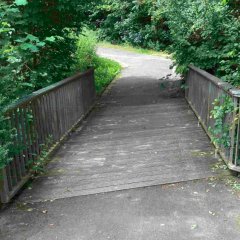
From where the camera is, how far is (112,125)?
7.85 metres

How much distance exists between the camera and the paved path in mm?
3410

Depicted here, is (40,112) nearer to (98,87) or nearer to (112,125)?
(112,125)

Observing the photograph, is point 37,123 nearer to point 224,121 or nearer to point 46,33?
point 224,121

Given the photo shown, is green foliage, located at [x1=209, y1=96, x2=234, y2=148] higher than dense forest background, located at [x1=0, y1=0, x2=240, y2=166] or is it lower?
lower

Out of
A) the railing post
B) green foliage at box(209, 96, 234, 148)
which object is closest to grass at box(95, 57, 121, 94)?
green foliage at box(209, 96, 234, 148)

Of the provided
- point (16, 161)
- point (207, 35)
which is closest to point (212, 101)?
point (207, 35)

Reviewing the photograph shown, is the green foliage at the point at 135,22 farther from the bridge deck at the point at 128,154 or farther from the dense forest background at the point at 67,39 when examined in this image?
the bridge deck at the point at 128,154

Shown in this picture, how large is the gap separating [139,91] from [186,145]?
6909 millimetres

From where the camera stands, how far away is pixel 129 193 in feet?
13.7

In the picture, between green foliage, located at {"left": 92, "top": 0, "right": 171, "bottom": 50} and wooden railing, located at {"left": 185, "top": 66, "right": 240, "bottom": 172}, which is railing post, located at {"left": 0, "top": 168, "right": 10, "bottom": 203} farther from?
green foliage, located at {"left": 92, "top": 0, "right": 171, "bottom": 50}

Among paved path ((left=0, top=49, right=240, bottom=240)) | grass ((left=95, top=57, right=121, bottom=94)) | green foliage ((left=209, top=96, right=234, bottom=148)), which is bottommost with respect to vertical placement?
grass ((left=95, top=57, right=121, bottom=94))

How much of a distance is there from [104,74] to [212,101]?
10.5 metres

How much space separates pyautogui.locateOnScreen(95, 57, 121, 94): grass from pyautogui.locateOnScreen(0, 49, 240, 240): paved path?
6476mm

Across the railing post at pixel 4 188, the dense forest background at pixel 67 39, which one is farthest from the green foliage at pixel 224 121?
the railing post at pixel 4 188
